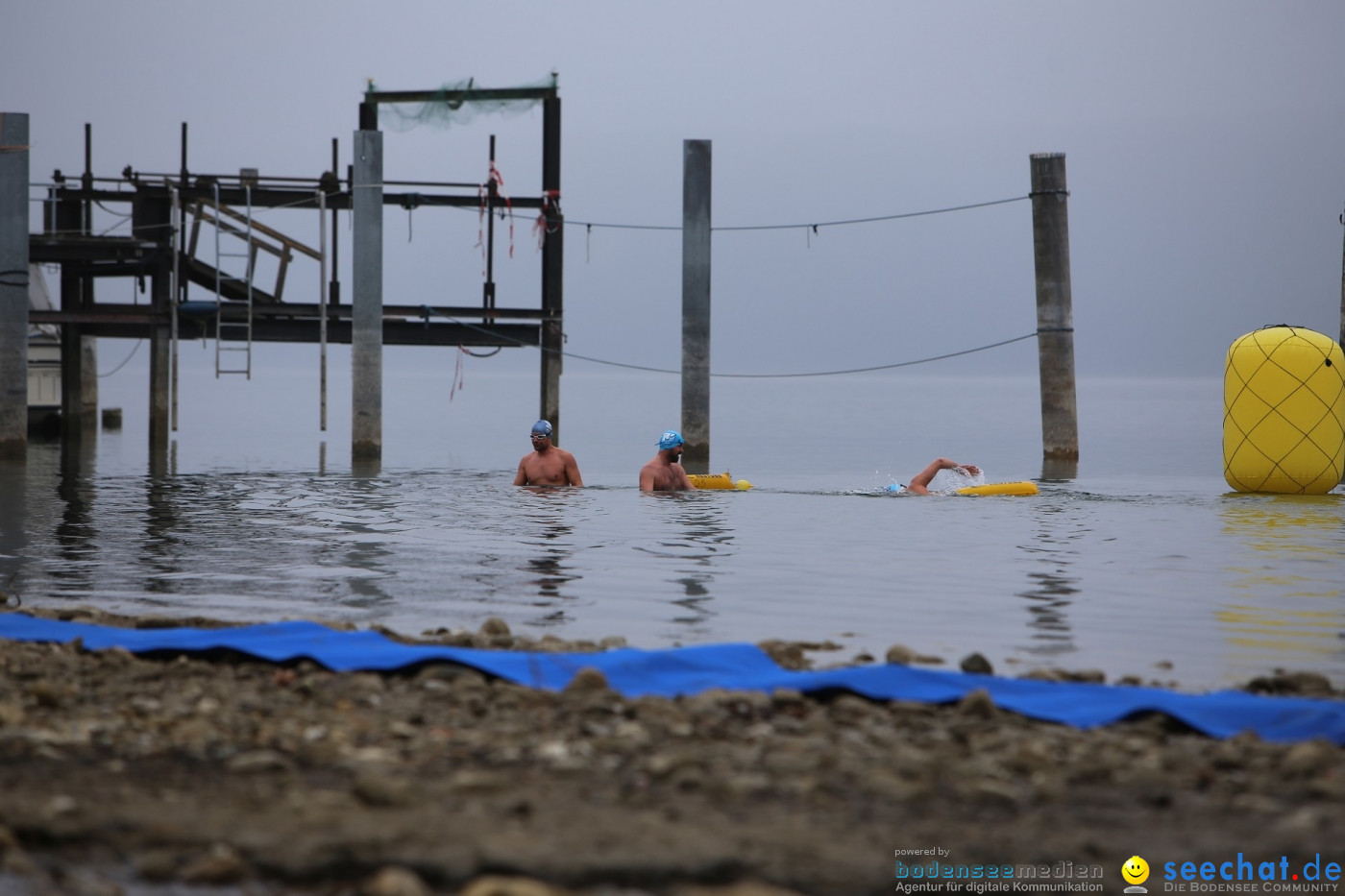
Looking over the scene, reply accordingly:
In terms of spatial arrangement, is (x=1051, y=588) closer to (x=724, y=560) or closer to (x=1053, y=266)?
(x=724, y=560)

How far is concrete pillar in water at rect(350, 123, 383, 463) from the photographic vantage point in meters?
18.6

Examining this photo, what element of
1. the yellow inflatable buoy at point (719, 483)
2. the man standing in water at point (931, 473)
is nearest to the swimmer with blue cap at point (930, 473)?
the man standing in water at point (931, 473)

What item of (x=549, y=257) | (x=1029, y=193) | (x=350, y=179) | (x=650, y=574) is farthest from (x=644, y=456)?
(x=650, y=574)

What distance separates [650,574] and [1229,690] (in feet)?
14.2

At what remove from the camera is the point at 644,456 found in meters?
26.8

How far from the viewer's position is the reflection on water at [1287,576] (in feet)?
21.4

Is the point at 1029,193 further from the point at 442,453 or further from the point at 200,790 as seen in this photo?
the point at 200,790

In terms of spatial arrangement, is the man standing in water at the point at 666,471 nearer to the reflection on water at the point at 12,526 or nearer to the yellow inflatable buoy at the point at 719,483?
the yellow inflatable buoy at the point at 719,483

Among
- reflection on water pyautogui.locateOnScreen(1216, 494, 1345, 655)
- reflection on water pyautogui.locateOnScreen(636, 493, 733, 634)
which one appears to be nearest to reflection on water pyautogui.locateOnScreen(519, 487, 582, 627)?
reflection on water pyautogui.locateOnScreen(636, 493, 733, 634)

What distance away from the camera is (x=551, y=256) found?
67.6 ft

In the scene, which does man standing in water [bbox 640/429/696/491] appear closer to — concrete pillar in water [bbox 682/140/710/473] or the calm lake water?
the calm lake water

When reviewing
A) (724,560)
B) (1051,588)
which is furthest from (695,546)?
(1051,588)

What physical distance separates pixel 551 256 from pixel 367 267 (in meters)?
3.24

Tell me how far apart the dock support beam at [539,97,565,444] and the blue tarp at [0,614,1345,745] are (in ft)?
47.3
